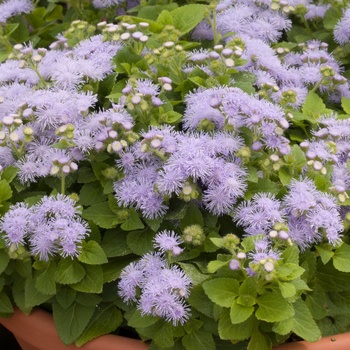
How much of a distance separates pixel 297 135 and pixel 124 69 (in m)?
0.46

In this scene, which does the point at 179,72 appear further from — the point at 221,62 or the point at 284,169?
the point at 284,169

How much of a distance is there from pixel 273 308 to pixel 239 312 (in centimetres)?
6

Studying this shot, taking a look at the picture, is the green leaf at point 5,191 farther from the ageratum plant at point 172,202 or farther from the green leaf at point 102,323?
the green leaf at point 102,323

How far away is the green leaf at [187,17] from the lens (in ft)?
6.13

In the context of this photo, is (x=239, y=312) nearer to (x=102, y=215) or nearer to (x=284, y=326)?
(x=284, y=326)

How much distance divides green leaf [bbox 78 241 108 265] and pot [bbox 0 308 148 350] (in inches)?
6.3

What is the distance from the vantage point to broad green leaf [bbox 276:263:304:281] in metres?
1.21

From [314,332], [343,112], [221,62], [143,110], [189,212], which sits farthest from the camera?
[343,112]

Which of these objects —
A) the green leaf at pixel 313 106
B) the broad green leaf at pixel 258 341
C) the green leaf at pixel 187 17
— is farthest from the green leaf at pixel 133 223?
the green leaf at pixel 187 17

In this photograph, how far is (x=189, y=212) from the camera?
54.1 inches

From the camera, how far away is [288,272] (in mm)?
1218

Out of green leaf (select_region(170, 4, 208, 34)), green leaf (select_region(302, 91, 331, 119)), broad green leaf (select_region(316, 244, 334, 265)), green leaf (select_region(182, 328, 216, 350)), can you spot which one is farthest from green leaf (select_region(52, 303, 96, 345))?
green leaf (select_region(170, 4, 208, 34))

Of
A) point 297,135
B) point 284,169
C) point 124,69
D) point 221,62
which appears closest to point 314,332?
point 284,169

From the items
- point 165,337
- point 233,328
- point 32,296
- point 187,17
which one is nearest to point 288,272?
point 233,328
